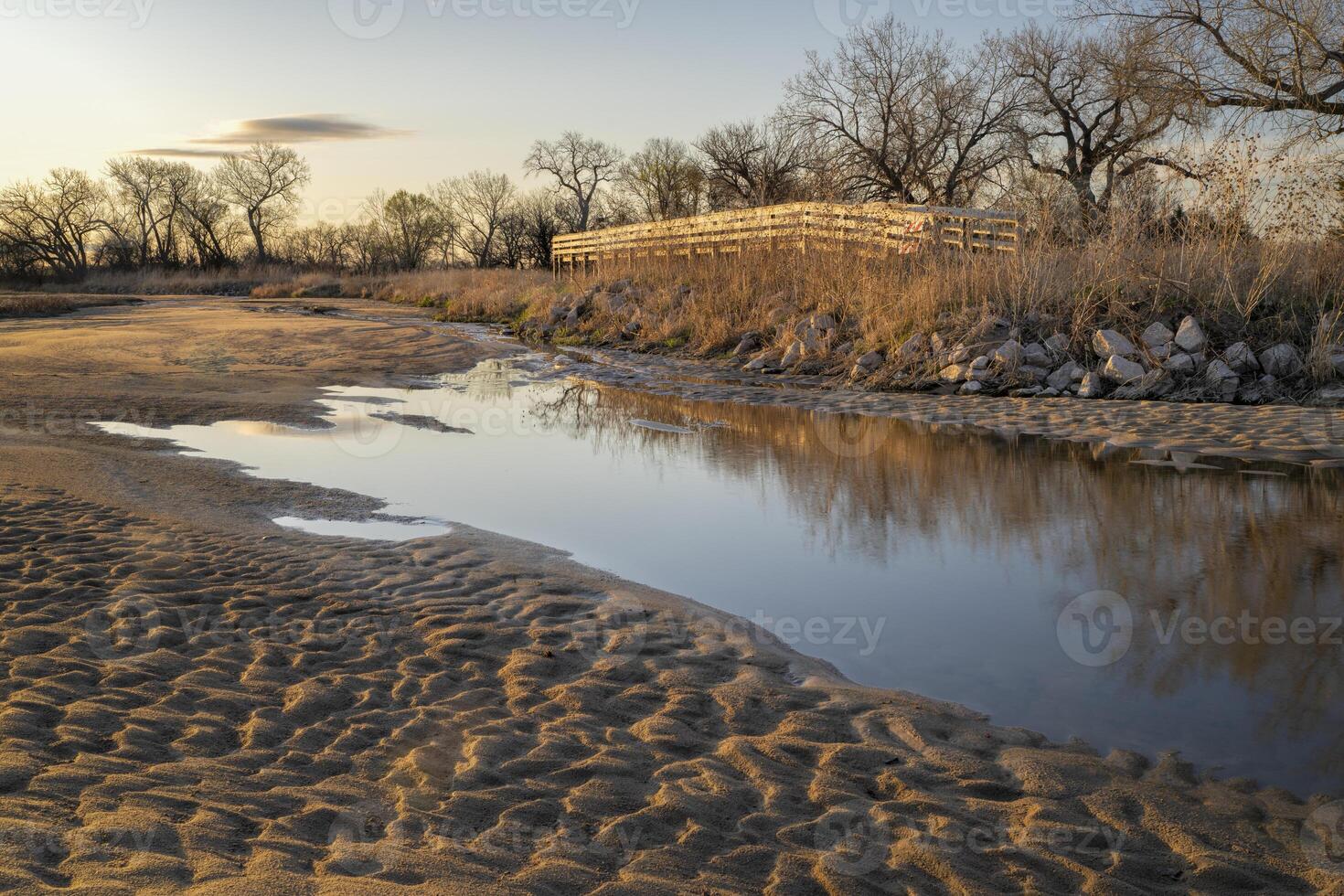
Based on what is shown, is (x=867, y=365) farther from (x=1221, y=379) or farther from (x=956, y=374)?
(x=1221, y=379)

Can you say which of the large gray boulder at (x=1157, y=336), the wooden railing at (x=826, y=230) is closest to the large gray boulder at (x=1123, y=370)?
the large gray boulder at (x=1157, y=336)

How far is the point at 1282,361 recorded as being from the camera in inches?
484

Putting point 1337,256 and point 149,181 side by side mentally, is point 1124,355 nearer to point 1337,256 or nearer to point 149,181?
point 1337,256

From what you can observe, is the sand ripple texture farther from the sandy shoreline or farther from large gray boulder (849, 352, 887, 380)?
large gray boulder (849, 352, 887, 380)

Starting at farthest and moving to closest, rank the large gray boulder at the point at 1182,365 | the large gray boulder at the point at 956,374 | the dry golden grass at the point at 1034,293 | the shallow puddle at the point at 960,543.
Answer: the large gray boulder at the point at 956,374 → the dry golden grass at the point at 1034,293 → the large gray boulder at the point at 1182,365 → the shallow puddle at the point at 960,543

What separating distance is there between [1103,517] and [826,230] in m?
13.6

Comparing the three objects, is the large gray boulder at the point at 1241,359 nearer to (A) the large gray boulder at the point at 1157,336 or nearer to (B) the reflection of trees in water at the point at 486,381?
(A) the large gray boulder at the point at 1157,336

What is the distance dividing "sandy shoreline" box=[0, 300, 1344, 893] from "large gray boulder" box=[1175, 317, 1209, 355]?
10.6 m

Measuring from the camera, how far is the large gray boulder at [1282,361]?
482 inches

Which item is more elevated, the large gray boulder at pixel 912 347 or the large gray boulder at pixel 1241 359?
the large gray boulder at pixel 912 347

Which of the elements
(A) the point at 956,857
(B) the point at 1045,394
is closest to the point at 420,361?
(B) the point at 1045,394

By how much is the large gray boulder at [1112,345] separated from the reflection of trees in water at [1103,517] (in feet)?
11.4

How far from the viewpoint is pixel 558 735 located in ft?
11.8

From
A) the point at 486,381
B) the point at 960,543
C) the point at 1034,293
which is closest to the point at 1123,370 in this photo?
the point at 1034,293
